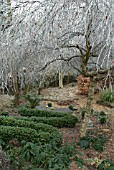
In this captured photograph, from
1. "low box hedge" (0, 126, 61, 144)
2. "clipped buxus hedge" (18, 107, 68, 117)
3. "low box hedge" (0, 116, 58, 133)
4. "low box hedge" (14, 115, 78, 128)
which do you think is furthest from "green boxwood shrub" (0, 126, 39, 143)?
"clipped buxus hedge" (18, 107, 68, 117)

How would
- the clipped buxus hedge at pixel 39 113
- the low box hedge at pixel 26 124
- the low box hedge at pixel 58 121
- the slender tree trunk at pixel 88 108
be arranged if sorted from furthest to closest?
the clipped buxus hedge at pixel 39 113, the low box hedge at pixel 58 121, the low box hedge at pixel 26 124, the slender tree trunk at pixel 88 108

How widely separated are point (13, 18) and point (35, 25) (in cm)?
36

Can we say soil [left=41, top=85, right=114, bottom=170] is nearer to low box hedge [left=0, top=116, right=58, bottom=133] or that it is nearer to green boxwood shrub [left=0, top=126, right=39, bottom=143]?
low box hedge [left=0, top=116, right=58, bottom=133]

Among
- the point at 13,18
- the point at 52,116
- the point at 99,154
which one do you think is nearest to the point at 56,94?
the point at 52,116

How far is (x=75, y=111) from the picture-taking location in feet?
26.2

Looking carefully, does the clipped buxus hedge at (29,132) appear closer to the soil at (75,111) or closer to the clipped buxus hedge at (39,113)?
the soil at (75,111)

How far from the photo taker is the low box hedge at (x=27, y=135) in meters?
4.55

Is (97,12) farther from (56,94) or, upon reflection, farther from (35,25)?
(56,94)

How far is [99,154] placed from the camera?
4488mm

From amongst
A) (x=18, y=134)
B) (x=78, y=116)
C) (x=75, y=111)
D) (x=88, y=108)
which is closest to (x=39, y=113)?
(x=78, y=116)

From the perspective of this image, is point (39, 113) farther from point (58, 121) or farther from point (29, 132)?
point (29, 132)

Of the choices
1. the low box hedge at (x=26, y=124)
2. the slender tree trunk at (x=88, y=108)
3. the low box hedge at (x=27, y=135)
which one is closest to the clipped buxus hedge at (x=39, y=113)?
the low box hedge at (x=26, y=124)

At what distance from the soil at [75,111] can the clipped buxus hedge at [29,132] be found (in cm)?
52

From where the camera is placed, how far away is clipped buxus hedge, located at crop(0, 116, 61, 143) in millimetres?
4570
